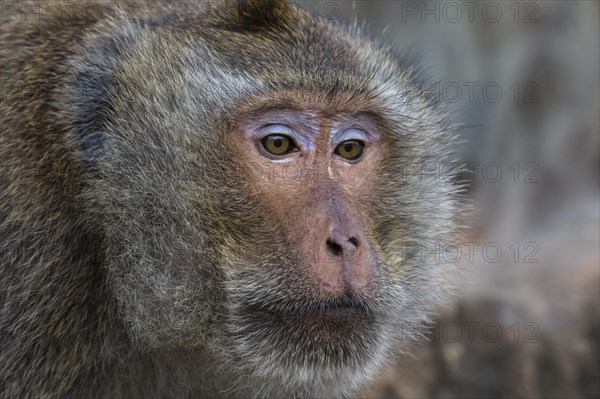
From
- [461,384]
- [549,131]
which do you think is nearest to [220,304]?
[461,384]

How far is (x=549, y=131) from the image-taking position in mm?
9086

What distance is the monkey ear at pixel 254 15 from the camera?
3941 mm

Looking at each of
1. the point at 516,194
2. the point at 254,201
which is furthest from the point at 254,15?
the point at 516,194

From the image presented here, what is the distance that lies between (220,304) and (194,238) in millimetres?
301

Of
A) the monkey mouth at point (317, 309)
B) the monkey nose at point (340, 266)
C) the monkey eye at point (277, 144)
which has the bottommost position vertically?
the monkey mouth at point (317, 309)

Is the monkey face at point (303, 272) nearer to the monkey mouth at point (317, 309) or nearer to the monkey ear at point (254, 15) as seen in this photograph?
the monkey mouth at point (317, 309)

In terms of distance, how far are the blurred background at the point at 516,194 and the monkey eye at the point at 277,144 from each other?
131 cm

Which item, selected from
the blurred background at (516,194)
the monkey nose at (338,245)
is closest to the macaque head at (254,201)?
the monkey nose at (338,245)

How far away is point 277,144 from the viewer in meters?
3.76

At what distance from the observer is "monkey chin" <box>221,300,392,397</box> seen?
348 cm

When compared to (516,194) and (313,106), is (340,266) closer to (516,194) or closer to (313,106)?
(313,106)

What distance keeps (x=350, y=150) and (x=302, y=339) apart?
98 cm

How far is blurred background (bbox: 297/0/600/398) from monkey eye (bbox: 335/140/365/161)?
3.12 ft

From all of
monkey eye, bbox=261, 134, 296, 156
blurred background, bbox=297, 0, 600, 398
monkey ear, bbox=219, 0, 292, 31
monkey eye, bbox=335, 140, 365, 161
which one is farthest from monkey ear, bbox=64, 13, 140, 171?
blurred background, bbox=297, 0, 600, 398
